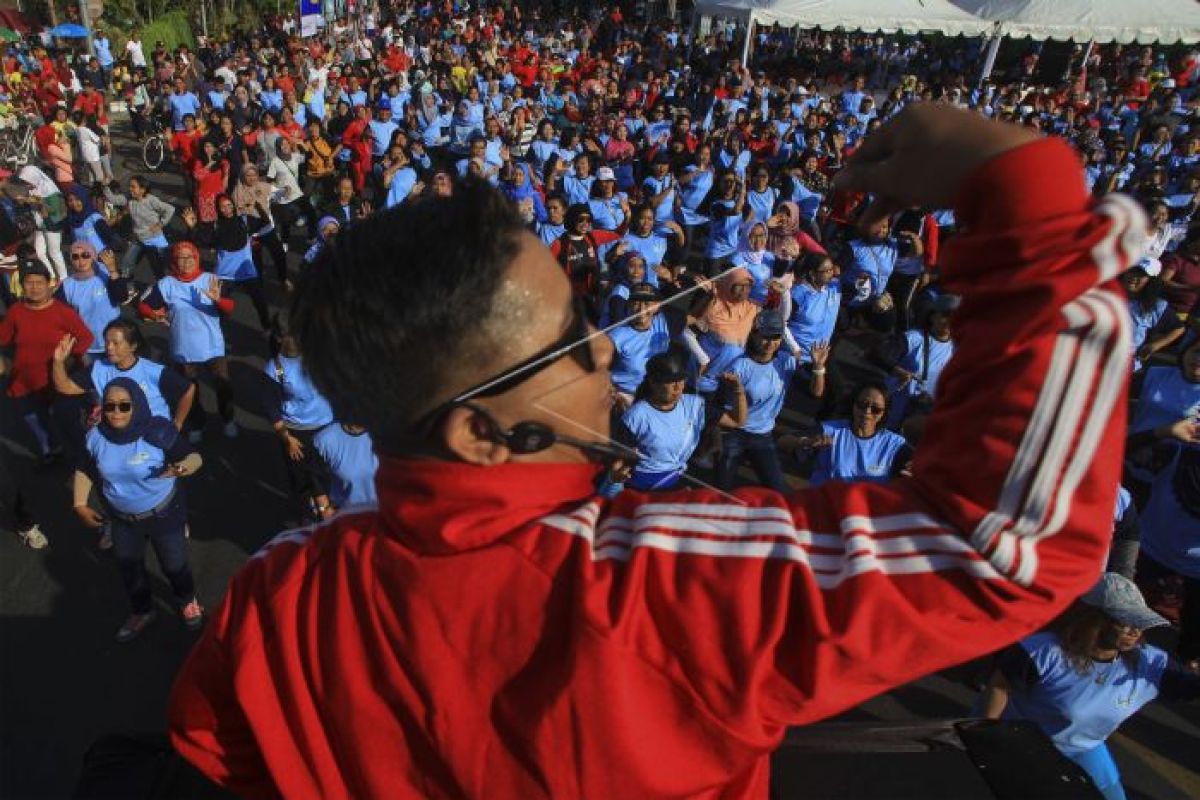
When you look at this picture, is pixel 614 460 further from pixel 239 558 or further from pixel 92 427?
pixel 239 558

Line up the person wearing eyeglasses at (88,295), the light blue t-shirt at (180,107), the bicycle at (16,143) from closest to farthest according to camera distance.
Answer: the person wearing eyeglasses at (88,295) → the bicycle at (16,143) → the light blue t-shirt at (180,107)

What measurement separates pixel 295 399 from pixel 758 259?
413 centimetres

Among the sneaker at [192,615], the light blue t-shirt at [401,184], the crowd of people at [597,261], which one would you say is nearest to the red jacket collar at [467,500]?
the crowd of people at [597,261]

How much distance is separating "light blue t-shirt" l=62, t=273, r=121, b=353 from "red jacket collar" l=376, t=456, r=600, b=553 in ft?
21.1

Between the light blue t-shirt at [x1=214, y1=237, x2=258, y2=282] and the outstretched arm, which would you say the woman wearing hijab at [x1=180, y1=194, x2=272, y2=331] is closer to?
the light blue t-shirt at [x1=214, y1=237, x2=258, y2=282]

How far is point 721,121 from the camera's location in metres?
15.3

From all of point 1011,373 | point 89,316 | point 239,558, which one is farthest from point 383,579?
point 89,316

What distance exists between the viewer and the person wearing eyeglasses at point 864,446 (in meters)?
4.61

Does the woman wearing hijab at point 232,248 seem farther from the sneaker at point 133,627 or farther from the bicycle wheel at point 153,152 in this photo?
the bicycle wheel at point 153,152

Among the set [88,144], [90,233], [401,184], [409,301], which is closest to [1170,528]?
[409,301]

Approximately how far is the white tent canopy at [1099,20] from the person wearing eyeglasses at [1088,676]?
57.8 feet

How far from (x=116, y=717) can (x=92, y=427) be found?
1.54 meters

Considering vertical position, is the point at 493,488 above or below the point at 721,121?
above

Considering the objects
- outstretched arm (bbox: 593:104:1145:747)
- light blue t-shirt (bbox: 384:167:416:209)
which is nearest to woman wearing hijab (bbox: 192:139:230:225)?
light blue t-shirt (bbox: 384:167:416:209)
